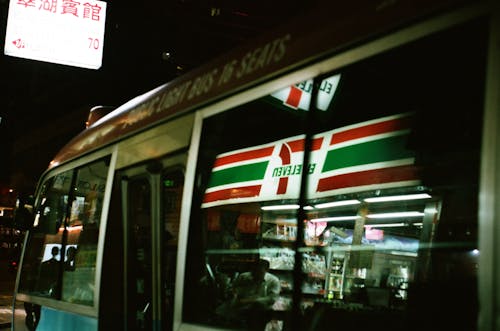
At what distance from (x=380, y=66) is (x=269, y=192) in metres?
2.16

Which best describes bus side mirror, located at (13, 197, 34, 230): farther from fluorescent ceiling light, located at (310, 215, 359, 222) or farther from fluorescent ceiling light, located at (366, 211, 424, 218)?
fluorescent ceiling light, located at (366, 211, 424, 218)

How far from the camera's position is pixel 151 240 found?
11.5ft

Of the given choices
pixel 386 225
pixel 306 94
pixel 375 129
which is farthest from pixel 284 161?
pixel 306 94

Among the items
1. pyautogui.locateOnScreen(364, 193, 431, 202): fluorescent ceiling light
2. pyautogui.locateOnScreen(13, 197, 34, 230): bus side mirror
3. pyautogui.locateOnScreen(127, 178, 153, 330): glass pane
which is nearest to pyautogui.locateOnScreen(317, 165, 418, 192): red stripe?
pyautogui.locateOnScreen(364, 193, 431, 202): fluorescent ceiling light

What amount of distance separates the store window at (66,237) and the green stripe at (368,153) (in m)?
1.83

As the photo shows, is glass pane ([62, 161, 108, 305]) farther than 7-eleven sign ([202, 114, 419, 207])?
Yes

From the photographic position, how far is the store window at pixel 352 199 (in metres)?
2.29

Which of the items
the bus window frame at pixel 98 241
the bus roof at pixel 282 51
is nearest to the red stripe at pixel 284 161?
the bus roof at pixel 282 51

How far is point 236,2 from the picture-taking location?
35.6ft

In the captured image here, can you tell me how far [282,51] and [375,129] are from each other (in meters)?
1.45

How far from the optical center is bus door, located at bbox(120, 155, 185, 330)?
334cm

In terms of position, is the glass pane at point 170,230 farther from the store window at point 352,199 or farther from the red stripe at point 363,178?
the red stripe at point 363,178

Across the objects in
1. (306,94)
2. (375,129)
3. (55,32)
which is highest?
(55,32)

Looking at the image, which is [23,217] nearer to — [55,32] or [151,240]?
[151,240]
